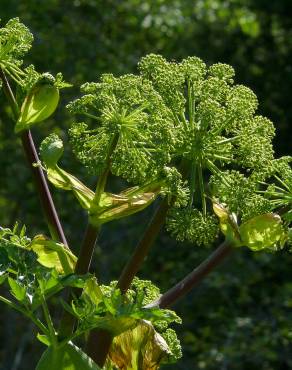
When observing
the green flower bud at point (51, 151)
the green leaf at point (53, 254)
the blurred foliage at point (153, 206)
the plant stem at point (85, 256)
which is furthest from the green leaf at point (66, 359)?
the blurred foliage at point (153, 206)

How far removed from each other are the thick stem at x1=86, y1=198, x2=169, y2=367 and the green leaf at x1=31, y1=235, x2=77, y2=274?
0.34 feet

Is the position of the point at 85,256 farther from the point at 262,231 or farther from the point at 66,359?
the point at 262,231

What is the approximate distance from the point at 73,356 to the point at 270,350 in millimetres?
3826

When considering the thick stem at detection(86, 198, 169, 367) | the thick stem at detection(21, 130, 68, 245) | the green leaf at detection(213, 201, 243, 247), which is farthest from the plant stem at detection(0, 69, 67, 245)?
the green leaf at detection(213, 201, 243, 247)

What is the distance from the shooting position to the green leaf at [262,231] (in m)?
1.37

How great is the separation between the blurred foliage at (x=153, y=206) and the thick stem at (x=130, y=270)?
3.50 m

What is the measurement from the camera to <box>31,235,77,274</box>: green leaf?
4.58 feet

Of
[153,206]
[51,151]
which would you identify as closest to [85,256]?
[51,151]

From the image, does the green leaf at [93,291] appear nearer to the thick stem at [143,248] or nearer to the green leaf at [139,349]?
the thick stem at [143,248]

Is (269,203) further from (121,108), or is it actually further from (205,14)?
(205,14)

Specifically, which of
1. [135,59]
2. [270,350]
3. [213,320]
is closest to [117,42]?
[135,59]

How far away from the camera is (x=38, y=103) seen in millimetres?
1422

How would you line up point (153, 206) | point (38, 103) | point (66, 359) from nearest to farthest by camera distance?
point (66, 359), point (38, 103), point (153, 206)

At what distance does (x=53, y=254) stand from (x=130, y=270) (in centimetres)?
18
